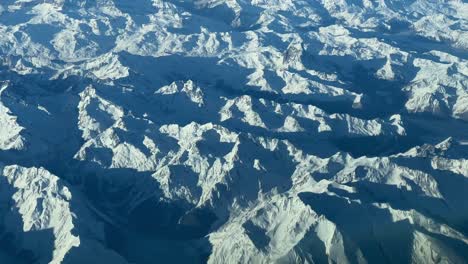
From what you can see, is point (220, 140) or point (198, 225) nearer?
point (198, 225)

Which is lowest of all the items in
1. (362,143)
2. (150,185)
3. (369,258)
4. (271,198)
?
(362,143)

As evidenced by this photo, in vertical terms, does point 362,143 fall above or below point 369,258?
below

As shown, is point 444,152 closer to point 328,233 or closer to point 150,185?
point 328,233

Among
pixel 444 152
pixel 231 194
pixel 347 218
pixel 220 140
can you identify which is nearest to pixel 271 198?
pixel 231 194

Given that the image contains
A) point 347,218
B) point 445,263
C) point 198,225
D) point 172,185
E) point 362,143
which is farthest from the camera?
point 362,143

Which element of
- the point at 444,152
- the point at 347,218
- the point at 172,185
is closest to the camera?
the point at 347,218

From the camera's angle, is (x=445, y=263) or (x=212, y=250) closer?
(x=445, y=263)

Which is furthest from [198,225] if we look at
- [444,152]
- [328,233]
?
[444,152]

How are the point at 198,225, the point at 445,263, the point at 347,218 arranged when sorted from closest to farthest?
the point at 445,263 → the point at 347,218 → the point at 198,225

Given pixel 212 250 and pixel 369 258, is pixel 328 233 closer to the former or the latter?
pixel 369 258
